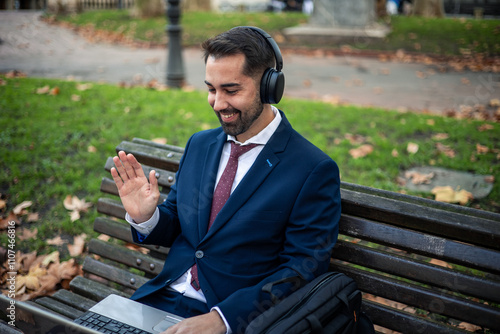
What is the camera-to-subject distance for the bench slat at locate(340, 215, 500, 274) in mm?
2029

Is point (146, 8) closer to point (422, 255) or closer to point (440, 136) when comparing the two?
point (440, 136)

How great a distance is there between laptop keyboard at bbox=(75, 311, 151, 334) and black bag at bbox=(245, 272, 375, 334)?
0.64 m

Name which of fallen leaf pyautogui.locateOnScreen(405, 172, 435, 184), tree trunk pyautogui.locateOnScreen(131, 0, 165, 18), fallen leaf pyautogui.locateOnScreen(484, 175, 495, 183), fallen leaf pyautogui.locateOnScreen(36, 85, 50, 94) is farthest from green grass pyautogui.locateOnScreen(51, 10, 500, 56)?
fallen leaf pyautogui.locateOnScreen(405, 172, 435, 184)

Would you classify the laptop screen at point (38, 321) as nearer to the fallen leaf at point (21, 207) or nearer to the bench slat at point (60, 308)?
the bench slat at point (60, 308)

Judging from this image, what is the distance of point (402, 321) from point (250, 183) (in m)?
1.00

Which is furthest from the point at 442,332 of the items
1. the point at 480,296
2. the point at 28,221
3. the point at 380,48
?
the point at 380,48

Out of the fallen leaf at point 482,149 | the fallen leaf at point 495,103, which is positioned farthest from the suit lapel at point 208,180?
the fallen leaf at point 495,103

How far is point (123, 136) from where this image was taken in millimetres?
5586

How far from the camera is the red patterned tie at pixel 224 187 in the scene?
2.36 meters

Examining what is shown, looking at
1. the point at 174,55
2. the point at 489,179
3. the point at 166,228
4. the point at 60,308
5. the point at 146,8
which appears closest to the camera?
the point at 166,228

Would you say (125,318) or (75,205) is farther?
(75,205)

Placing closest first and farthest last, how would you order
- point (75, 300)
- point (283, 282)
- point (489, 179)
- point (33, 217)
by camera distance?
point (283, 282), point (75, 300), point (33, 217), point (489, 179)

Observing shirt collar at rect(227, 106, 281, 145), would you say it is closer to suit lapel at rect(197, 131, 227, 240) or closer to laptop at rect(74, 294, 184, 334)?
suit lapel at rect(197, 131, 227, 240)

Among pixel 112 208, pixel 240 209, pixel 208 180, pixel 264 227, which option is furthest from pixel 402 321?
pixel 112 208
